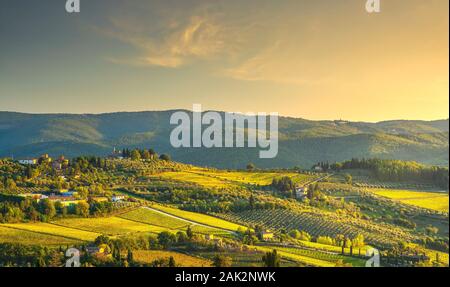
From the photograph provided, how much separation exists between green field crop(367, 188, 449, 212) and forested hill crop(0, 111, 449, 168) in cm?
4222

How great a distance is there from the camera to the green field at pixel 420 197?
35.4 m

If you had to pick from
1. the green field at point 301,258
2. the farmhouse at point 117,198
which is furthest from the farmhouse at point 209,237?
the farmhouse at point 117,198

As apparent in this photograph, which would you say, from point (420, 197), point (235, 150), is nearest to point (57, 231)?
point (420, 197)

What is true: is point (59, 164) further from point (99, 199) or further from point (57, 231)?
point (57, 231)

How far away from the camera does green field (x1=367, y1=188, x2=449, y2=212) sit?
116ft

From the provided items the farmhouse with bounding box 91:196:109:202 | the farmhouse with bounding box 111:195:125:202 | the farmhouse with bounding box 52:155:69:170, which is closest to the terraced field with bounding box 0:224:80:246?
the farmhouse with bounding box 91:196:109:202

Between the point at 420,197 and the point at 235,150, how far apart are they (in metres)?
61.6

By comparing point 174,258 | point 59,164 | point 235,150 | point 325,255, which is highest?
point 235,150

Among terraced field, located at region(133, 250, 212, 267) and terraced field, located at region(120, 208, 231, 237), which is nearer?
terraced field, located at region(133, 250, 212, 267)

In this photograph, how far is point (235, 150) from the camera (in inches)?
3861

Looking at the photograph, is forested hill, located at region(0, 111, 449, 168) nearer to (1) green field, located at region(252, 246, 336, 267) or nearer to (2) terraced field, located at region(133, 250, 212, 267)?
(1) green field, located at region(252, 246, 336, 267)

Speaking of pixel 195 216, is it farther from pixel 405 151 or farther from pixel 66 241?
pixel 405 151

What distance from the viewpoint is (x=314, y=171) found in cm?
4997

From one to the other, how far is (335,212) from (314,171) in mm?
17394
